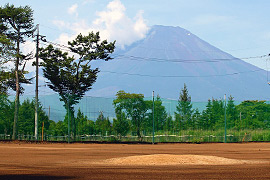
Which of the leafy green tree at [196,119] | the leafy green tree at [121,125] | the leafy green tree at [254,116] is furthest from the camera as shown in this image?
the leafy green tree at [254,116]

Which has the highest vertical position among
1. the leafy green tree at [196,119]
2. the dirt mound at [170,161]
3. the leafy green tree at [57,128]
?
the leafy green tree at [196,119]

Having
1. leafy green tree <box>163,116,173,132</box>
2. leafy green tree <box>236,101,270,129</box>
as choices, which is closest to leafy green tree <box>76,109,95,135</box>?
leafy green tree <box>163,116,173,132</box>

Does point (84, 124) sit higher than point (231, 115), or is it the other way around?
point (231, 115)

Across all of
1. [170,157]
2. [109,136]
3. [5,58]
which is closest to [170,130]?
[109,136]

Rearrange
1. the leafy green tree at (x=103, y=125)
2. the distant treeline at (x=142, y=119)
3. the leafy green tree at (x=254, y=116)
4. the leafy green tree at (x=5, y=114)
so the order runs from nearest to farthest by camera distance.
Result: the leafy green tree at (x=103, y=125) < the distant treeline at (x=142, y=119) < the leafy green tree at (x=5, y=114) < the leafy green tree at (x=254, y=116)

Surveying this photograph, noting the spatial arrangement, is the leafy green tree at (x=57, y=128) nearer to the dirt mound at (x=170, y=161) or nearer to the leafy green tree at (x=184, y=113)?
the leafy green tree at (x=184, y=113)

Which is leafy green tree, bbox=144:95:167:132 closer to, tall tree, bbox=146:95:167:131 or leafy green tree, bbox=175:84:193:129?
tall tree, bbox=146:95:167:131

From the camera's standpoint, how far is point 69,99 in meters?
35.2

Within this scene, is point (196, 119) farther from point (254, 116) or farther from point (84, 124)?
point (84, 124)

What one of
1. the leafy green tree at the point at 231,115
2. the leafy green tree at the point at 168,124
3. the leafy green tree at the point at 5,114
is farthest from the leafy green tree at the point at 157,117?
the leafy green tree at the point at 5,114

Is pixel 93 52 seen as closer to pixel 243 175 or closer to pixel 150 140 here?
pixel 150 140

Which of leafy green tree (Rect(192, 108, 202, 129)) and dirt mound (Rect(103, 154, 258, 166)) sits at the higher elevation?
leafy green tree (Rect(192, 108, 202, 129))

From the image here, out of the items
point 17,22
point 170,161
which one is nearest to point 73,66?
point 17,22

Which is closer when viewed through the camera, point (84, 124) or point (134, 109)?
point (84, 124)
